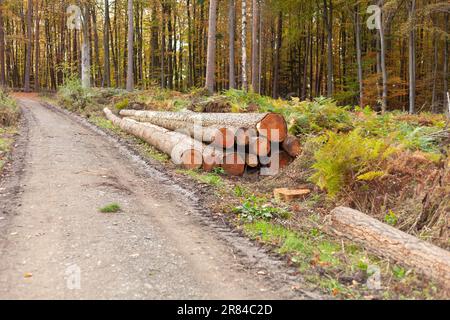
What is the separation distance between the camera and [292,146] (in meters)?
9.83

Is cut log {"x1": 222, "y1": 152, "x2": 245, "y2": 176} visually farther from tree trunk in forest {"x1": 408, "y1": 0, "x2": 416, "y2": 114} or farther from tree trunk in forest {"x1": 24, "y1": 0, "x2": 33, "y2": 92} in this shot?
tree trunk in forest {"x1": 24, "y1": 0, "x2": 33, "y2": 92}

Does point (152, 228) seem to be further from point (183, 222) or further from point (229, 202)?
point (229, 202)

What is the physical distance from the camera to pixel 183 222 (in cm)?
669

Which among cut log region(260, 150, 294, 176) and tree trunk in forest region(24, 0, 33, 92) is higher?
tree trunk in forest region(24, 0, 33, 92)

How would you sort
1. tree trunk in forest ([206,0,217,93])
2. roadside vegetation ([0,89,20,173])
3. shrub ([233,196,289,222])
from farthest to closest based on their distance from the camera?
1. tree trunk in forest ([206,0,217,93])
2. roadside vegetation ([0,89,20,173])
3. shrub ([233,196,289,222])

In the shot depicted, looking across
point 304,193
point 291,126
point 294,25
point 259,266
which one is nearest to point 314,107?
point 291,126

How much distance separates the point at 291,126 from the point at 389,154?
3.42 metres

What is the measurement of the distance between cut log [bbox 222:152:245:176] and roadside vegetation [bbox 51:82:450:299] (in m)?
0.21

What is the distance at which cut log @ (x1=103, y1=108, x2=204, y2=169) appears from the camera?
33.7 feet

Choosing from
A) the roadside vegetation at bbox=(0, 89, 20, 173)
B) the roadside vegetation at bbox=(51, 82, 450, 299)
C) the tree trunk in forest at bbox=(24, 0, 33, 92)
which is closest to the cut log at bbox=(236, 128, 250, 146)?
the roadside vegetation at bbox=(51, 82, 450, 299)

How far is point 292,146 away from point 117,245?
5.49m

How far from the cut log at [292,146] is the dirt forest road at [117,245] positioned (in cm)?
288

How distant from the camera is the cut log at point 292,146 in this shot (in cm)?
980

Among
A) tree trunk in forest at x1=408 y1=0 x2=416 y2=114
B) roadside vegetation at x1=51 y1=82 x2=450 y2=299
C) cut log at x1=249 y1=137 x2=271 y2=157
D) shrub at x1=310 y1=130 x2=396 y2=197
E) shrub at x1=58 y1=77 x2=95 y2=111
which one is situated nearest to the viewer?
roadside vegetation at x1=51 y1=82 x2=450 y2=299
